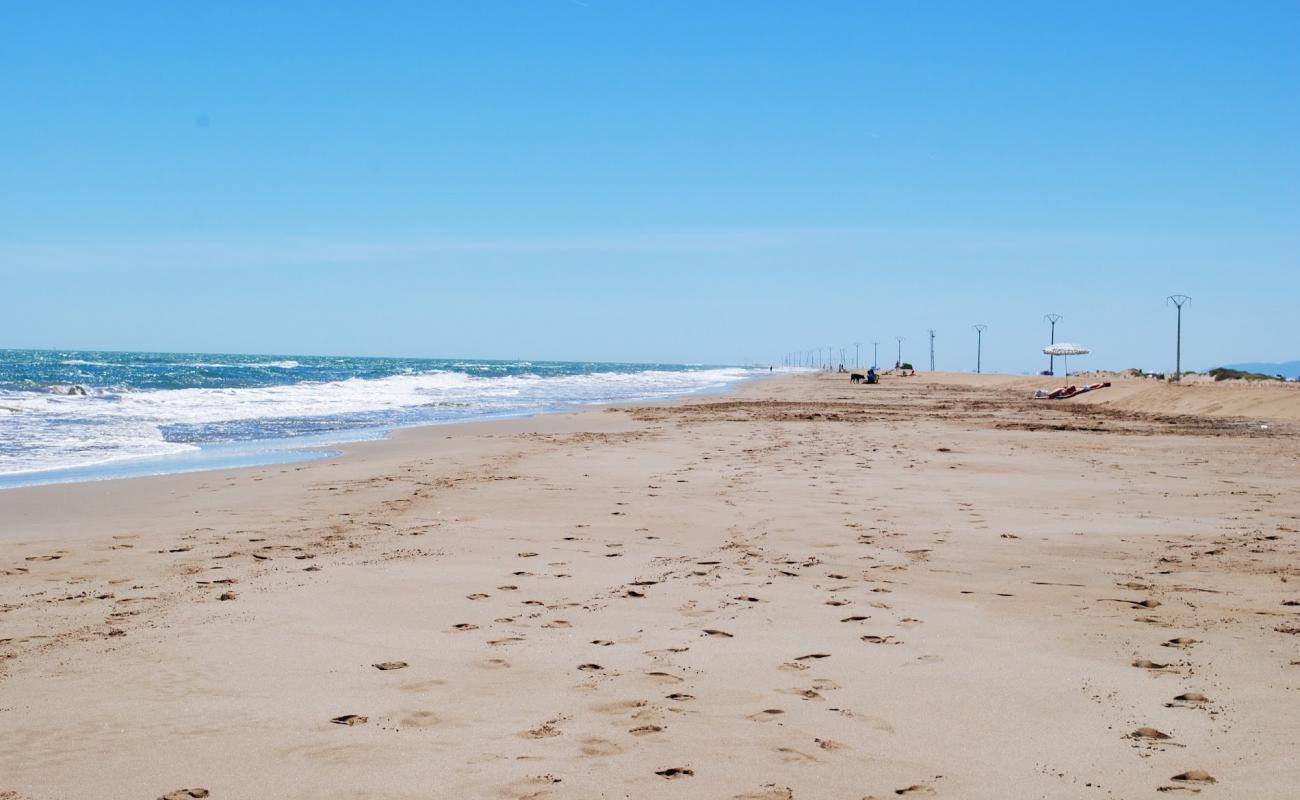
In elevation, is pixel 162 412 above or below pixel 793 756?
A: above

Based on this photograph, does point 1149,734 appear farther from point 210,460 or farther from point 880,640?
point 210,460

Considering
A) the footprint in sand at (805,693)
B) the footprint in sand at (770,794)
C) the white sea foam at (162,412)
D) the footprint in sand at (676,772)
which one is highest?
the white sea foam at (162,412)

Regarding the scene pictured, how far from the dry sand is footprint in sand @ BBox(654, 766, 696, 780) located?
1 centimetres

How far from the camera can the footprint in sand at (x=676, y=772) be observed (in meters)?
3.48

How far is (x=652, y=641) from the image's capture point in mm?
5141

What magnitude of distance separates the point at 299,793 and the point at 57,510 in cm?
805

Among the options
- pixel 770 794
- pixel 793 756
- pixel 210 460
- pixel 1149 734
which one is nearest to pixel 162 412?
pixel 210 460

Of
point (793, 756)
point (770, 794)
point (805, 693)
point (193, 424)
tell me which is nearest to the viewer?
point (770, 794)

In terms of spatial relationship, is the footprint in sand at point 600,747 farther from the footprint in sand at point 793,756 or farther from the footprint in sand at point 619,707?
the footprint in sand at point 793,756

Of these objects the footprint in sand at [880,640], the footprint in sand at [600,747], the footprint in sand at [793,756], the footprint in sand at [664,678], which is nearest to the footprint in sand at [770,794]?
the footprint in sand at [793,756]

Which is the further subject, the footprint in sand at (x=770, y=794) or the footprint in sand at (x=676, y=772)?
the footprint in sand at (x=676, y=772)

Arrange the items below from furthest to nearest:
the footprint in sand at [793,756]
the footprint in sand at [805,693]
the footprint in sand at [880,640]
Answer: the footprint in sand at [880,640] < the footprint in sand at [805,693] < the footprint in sand at [793,756]

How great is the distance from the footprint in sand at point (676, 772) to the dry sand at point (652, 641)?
0.04 feet

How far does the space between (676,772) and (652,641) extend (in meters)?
1.63
